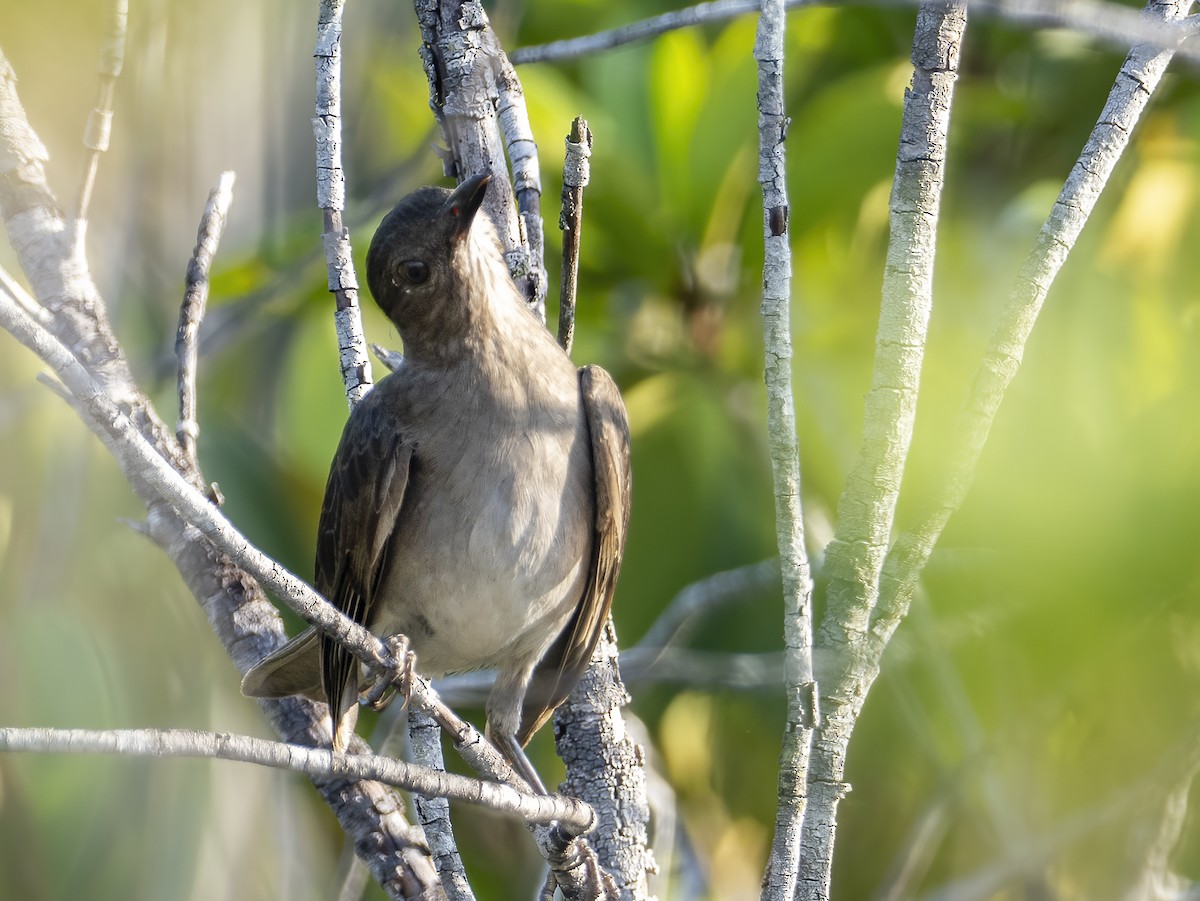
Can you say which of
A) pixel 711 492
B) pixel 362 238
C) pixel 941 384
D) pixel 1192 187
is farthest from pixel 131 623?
pixel 1192 187

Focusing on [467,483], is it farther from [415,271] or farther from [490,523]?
[415,271]

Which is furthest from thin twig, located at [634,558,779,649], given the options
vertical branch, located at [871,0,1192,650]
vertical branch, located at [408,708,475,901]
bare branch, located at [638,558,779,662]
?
vertical branch, located at [871,0,1192,650]

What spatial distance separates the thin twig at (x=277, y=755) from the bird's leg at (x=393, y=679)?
32 cm

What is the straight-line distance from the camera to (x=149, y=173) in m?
5.97

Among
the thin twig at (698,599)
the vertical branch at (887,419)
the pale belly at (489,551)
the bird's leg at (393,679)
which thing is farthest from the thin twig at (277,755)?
the thin twig at (698,599)

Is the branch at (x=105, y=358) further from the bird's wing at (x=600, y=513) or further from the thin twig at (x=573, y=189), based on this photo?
the thin twig at (x=573, y=189)

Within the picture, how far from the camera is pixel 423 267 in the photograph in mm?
3707

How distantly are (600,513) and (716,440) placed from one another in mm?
2287

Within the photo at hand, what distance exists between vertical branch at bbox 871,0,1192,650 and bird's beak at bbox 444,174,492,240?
1.37 meters

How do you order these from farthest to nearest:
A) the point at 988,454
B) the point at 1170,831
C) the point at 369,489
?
1. the point at 988,454
2. the point at 1170,831
3. the point at 369,489

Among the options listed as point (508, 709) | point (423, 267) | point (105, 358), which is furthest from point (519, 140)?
point (508, 709)

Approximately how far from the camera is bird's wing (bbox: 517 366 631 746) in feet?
12.1

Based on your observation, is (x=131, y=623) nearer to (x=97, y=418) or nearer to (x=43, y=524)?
(x=43, y=524)

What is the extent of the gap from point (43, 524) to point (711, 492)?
2.74m
